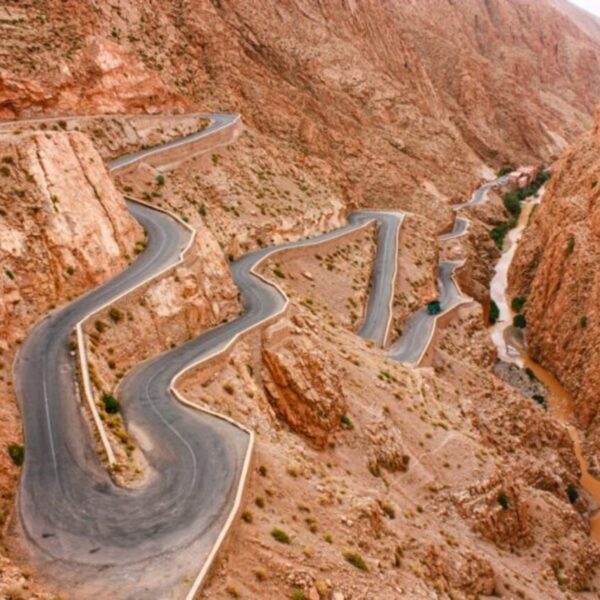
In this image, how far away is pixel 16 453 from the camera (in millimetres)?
17719

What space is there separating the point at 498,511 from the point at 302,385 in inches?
427

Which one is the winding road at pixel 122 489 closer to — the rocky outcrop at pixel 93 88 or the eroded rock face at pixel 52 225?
the eroded rock face at pixel 52 225

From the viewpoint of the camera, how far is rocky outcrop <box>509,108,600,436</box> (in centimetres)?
5056

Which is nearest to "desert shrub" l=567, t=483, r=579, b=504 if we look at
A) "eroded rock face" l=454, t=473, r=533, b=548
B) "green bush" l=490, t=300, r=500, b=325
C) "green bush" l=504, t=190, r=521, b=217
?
"eroded rock face" l=454, t=473, r=533, b=548

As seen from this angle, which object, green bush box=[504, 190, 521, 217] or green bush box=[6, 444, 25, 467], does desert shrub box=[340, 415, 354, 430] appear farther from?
green bush box=[504, 190, 521, 217]

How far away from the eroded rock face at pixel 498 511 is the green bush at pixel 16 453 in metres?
18.3

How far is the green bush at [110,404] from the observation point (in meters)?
20.9

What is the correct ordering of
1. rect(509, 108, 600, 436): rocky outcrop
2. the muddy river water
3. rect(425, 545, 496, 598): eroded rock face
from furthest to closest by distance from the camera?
rect(509, 108, 600, 436): rocky outcrop < the muddy river water < rect(425, 545, 496, 598): eroded rock face

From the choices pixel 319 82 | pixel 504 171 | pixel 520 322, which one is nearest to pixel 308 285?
pixel 520 322

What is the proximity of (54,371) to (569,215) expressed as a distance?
174 ft

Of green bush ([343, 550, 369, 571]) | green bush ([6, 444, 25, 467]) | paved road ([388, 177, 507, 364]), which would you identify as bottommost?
green bush ([6, 444, 25, 467])

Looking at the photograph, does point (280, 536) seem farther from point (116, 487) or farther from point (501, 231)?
point (501, 231)

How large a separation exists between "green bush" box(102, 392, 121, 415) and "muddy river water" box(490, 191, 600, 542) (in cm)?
2820

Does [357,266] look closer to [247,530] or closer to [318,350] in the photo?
[318,350]
